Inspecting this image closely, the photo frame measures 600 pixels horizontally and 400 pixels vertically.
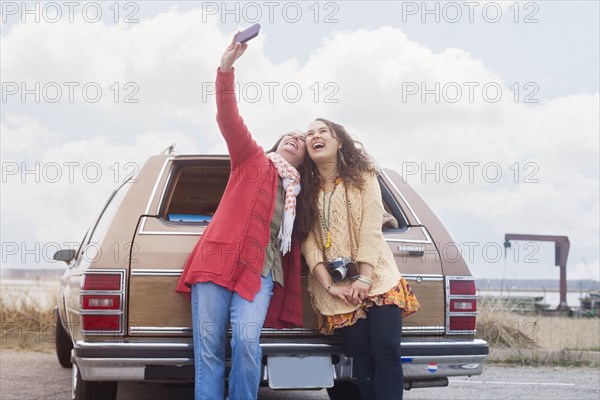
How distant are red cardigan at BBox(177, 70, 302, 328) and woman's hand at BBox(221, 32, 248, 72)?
0.04m

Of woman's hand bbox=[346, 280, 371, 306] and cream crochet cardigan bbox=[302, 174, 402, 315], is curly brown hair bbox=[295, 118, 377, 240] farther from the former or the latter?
woman's hand bbox=[346, 280, 371, 306]

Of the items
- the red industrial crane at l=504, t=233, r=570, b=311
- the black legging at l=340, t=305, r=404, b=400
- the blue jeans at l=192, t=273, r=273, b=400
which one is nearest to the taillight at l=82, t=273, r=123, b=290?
the blue jeans at l=192, t=273, r=273, b=400

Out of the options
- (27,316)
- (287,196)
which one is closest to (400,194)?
(287,196)

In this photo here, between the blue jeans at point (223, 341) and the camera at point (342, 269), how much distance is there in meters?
0.36

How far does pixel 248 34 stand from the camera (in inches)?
126

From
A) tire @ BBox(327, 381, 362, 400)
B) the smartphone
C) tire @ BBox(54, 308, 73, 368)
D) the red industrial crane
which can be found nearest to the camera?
the smartphone

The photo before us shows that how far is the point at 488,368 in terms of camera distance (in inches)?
328

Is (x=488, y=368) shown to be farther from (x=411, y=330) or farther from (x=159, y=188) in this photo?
(x=159, y=188)

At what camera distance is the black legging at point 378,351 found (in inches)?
132

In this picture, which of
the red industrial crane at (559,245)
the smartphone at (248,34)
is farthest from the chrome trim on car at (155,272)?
the red industrial crane at (559,245)

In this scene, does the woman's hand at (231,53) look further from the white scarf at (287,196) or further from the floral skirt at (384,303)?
the floral skirt at (384,303)

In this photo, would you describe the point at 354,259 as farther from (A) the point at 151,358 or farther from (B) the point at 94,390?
(B) the point at 94,390

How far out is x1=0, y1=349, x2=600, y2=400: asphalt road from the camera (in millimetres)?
6023

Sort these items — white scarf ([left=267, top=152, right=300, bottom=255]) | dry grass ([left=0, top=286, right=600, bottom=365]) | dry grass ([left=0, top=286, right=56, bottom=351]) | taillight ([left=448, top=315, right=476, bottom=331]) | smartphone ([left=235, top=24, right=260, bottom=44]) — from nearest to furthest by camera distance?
smartphone ([left=235, top=24, right=260, bottom=44])
white scarf ([left=267, top=152, right=300, bottom=255])
taillight ([left=448, top=315, right=476, bottom=331])
dry grass ([left=0, top=286, right=600, bottom=365])
dry grass ([left=0, top=286, right=56, bottom=351])
